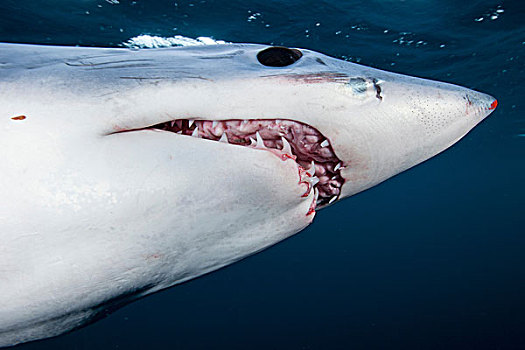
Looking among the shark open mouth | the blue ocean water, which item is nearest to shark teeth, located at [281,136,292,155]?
the shark open mouth

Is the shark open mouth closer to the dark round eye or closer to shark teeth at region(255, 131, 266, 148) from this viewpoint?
shark teeth at region(255, 131, 266, 148)

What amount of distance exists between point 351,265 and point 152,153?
27.9m

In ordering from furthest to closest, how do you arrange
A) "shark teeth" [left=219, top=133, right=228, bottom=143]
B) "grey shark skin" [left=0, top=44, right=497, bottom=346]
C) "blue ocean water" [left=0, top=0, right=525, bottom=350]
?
1. "blue ocean water" [left=0, top=0, right=525, bottom=350]
2. "shark teeth" [left=219, top=133, right=228, bottom=143]
3. "grey shark skin" [left=0, top=44, right=497, bottom=346]

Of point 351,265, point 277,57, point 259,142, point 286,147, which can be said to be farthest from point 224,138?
point 351,265

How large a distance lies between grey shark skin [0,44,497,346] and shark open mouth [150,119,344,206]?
0.09ft

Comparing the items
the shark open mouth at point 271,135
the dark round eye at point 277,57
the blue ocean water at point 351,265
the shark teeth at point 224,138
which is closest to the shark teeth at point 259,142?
the shark open mouth at point 271,135

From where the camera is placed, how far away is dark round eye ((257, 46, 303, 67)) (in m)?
1.24

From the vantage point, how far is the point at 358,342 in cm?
1273

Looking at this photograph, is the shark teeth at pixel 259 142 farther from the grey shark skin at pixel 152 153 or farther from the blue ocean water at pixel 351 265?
the blue ocean water at pixel 351 265

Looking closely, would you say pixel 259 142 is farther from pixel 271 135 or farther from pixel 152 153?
pixel 152 153

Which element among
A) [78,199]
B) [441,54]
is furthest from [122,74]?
[441,54]

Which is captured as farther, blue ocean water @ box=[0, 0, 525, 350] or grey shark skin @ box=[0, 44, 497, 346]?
blue ocean water @ box=[0, 0, 525, 350]

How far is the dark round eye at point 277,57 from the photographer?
4.05 ft

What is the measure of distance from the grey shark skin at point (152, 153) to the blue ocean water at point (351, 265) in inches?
345
